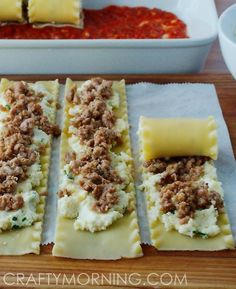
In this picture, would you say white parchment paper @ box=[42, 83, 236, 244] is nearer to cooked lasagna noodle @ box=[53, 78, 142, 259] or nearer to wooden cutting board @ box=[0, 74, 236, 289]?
cooked lasagna noodle @ box=[53, 78, 142, 259]

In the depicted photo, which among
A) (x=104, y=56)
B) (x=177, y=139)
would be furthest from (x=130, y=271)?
(x=104, y=56)

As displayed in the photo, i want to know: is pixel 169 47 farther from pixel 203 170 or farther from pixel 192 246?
pixel 192 246

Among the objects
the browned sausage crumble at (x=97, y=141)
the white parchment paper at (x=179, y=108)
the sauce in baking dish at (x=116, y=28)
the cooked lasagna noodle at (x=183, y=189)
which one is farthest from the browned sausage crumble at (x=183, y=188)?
the sauce in baking dish at (x=116, y=28)

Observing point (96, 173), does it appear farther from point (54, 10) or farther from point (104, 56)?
point (54, 10)

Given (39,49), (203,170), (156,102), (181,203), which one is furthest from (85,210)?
(39,49)

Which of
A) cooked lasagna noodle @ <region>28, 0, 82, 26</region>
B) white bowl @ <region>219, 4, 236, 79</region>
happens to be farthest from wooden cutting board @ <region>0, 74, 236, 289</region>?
cooked lasagna noodle @ <region>28, 0, 82, 26</region>

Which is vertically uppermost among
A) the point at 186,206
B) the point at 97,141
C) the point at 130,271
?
the point at 97,141
